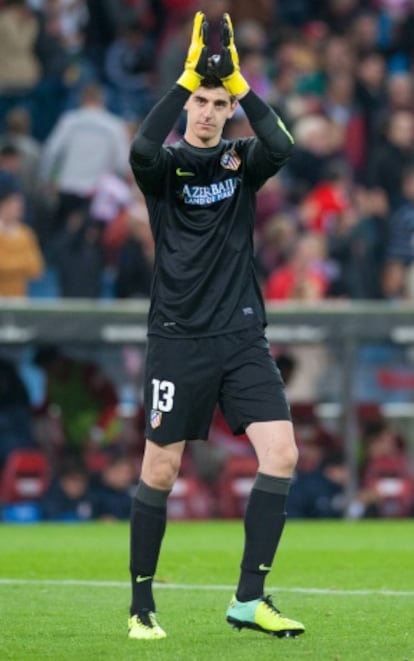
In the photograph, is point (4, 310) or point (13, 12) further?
point (13, 12)

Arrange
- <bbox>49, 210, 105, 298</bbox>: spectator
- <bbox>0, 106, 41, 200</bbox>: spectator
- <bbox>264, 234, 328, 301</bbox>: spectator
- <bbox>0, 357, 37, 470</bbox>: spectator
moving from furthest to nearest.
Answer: <bbox>0, 106, 41, 200</bbox>: spectator → <bbox>49, 210, 105, 298</bbox>: spectator → <bbox>264, 234, 328, 301</bbox>: spectator → <bbox>0, 357, 37, 470</bbox>: spectator

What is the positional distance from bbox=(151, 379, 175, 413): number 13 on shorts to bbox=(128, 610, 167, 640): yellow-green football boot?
808 millimetres

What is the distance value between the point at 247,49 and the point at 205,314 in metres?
12.7

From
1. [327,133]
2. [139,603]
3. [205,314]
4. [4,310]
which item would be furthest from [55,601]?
[327,133]

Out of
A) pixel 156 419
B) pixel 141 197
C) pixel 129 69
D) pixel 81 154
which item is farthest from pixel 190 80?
pixel 129 69

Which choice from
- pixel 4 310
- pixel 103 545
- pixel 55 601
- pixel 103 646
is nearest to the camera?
pixel 103 646

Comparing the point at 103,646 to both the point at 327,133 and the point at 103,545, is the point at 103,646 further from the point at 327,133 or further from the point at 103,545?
the point at 327,133

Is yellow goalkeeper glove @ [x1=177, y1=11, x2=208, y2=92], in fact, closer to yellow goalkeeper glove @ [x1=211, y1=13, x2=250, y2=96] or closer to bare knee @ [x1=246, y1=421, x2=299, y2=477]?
yellow goalkeeper glove @ [x1=211, y1=13, x2=250, y2=96]

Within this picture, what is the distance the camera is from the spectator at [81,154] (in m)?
17.2

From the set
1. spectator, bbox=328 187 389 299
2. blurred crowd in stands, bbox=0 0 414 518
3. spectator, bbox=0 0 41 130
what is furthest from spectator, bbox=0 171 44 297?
spectator, bbox=0 0 41 130

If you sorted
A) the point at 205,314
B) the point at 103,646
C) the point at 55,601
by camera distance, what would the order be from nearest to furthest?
1. the point at 103,646
2. the point at 205,314
3. the point at 55,601

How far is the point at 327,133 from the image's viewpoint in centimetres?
1881

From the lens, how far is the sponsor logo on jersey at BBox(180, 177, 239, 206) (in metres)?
7.31

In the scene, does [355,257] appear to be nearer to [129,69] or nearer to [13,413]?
[13,413]
